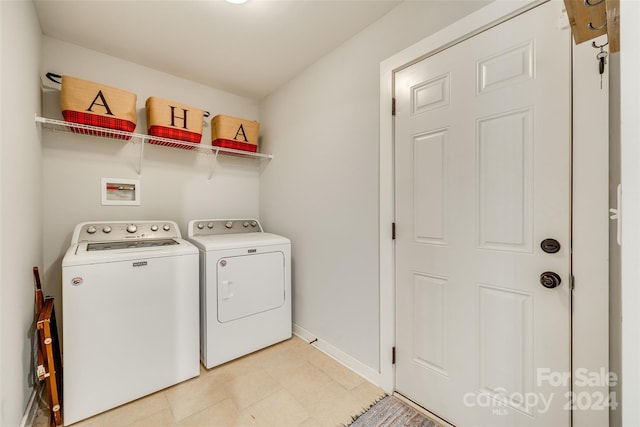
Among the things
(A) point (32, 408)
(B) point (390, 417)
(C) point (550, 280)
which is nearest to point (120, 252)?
(A) point (32, 408)

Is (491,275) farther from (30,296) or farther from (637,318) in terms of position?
(30,296)

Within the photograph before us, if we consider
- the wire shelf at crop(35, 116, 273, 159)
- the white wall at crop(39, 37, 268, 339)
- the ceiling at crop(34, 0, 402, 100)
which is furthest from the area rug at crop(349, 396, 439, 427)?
the ceiling at crop(34, 0, 402, 100)

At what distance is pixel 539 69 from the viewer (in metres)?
1.13

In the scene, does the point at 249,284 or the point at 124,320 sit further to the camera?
the point at 249,284

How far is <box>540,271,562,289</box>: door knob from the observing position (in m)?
1.10

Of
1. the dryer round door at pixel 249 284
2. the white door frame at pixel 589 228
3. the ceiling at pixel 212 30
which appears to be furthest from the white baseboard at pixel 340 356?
the ceiling at pixel 212 30

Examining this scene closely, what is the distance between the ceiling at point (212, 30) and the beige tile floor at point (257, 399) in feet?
8.01

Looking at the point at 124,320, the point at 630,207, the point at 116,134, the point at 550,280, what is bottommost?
the point at 124,320

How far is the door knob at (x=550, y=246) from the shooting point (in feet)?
3.61

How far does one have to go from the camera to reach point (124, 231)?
83.7 inches

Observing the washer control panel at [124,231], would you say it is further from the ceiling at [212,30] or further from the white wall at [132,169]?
the ceiling at [212,30]

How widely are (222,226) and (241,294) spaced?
807mm

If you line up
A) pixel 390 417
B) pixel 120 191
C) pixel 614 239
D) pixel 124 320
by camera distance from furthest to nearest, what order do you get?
pixel 120 191, pixel 124 320, pixel 390 417, pixel 614 239

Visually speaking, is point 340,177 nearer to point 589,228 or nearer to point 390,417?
point 589,228
